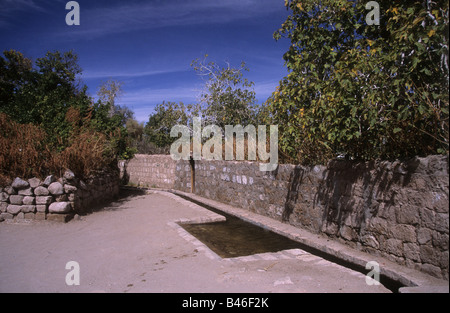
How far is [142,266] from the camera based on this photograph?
14.8 ft

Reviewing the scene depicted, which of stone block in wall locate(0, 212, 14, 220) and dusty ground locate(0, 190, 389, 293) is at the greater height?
stone block in wall locate(0, 212, 14, 220)

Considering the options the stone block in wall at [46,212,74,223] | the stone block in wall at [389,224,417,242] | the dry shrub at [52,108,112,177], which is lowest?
the stone block in wall at [46,212,74,223]

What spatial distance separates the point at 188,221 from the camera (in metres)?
7.83

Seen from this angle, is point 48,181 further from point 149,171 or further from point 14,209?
point 149,171

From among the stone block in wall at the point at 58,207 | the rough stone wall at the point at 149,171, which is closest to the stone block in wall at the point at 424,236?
the stone block in wall at the point at 58,207

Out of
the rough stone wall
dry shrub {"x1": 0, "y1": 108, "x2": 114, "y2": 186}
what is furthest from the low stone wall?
the rough stone wall

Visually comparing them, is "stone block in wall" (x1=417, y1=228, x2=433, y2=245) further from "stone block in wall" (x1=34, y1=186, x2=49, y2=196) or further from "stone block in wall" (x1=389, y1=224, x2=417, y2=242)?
"stone block in wall" (x1=34, y1=186, x2=49, y2=196)

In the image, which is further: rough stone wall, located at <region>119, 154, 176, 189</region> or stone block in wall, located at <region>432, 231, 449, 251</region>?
rough stone wall, located at <region>119, 154, 176, 189</region>

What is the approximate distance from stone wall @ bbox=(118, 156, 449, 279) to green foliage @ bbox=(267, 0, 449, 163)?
15.8 inches

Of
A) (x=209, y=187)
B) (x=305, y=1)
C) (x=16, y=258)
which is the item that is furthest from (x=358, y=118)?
(x=209, y=187)

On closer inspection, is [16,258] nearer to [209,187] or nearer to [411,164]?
[411,164]

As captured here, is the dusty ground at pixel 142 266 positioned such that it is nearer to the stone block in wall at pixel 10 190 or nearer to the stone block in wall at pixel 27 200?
the stone block in wall at pixel 27 200

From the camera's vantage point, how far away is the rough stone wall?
1631 cm

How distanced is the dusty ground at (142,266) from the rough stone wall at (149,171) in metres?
9.33
